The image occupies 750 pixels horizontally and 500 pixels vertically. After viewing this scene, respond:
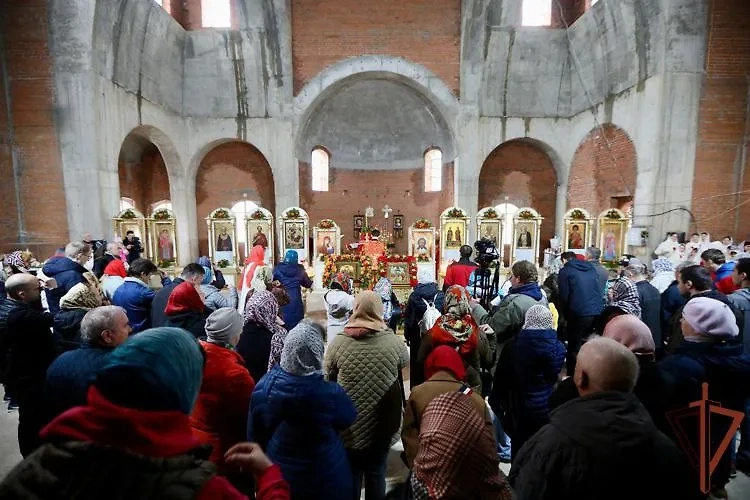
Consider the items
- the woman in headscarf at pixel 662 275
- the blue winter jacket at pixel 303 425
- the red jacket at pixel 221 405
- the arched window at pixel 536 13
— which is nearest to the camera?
the blue winter jacket at pixel 303 425

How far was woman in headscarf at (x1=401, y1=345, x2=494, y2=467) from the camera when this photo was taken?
6.88 ft

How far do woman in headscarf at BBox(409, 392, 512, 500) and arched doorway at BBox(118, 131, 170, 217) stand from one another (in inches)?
684

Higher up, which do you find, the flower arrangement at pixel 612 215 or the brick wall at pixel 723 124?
the brick wall at pixel 723 124

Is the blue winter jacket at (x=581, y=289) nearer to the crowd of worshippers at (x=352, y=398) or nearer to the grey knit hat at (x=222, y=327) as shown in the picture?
the crowd of worshippers at (x=352, y=398)

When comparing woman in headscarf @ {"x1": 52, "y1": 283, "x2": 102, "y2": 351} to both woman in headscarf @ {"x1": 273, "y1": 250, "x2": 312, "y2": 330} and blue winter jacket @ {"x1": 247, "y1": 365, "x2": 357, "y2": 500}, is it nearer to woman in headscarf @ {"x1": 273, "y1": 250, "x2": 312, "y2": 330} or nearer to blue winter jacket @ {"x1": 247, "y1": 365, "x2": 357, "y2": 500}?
blue winter jacket @ {"x1": 247, "y1": 365, "x2": 357, "y2": 500}

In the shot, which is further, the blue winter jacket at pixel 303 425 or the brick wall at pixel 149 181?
the brick wall at pixel 149 181

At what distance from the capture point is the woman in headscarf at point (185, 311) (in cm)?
304

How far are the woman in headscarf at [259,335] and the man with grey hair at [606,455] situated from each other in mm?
2216

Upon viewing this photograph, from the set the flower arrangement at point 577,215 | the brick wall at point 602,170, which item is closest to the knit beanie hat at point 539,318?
the flower arrangement at point 577,215

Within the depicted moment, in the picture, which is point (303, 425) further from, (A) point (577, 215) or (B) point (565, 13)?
(B) point (565, 13)

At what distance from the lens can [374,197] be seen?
1730 cm

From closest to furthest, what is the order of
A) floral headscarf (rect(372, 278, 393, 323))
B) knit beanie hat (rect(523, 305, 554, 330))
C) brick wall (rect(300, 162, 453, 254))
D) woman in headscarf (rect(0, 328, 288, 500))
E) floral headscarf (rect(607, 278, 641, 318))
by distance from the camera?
1. woman in headscarf (rect(0, 328, 288, 500))
2. knit beanie hat (rect(523, 305, 554, 330))
3. floral headscarf (rect(607, 278, 641, 318))
4. floral headscarf (rect(372, 278, 393, 323))
5. brick wall (rect(300, 162, 453, 254))

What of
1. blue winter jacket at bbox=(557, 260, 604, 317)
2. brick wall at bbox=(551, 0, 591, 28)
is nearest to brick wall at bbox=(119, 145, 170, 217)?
blue winter jacket at bbox=(557, 260, 604, 317)

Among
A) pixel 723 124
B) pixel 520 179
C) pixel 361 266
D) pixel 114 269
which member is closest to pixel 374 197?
pixel 520 179
